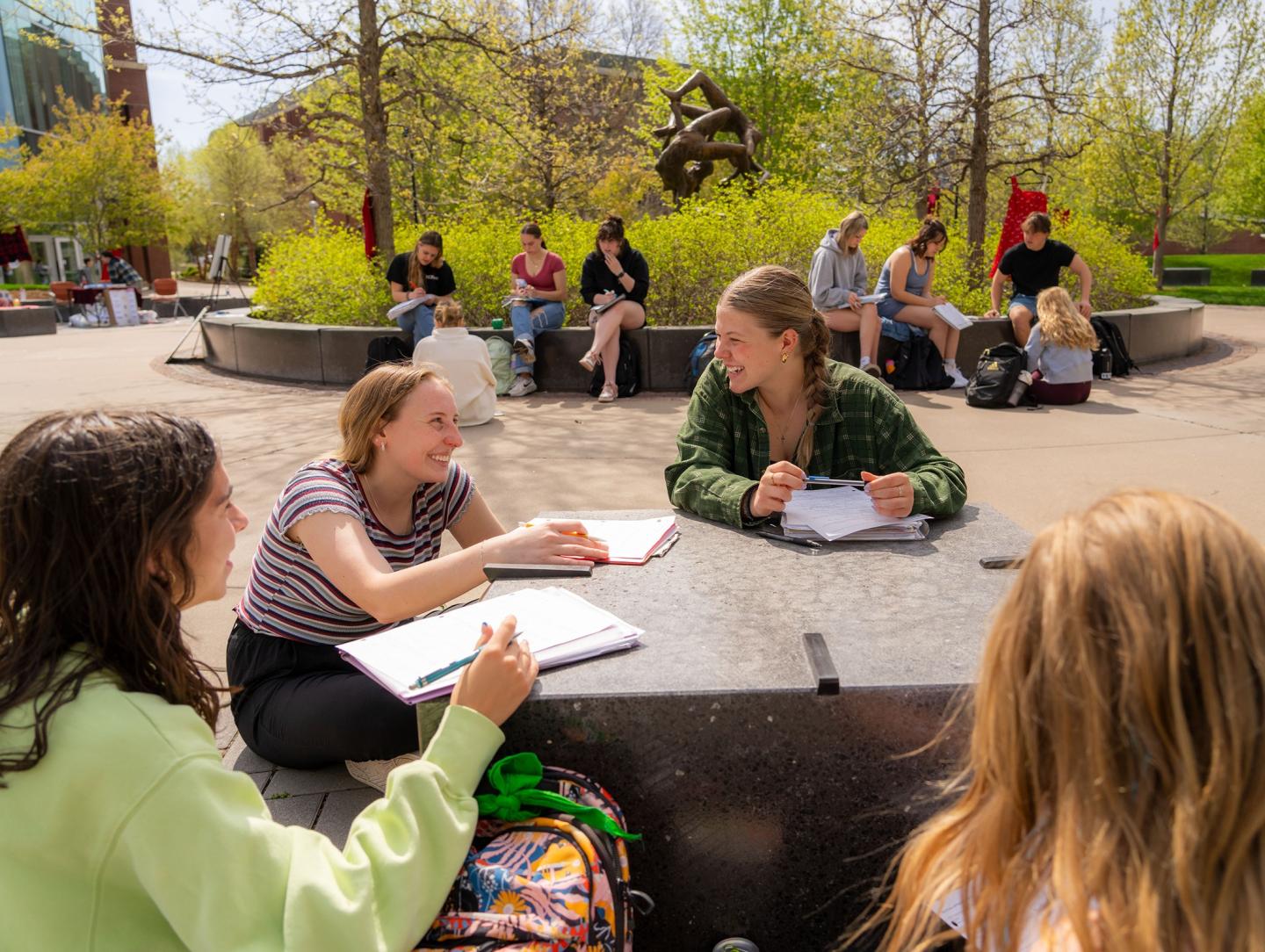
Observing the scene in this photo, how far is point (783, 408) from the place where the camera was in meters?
3.30

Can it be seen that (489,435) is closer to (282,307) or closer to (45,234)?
(282,307)

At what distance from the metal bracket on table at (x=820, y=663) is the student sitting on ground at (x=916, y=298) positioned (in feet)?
26.2

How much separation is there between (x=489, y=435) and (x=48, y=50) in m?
42.8

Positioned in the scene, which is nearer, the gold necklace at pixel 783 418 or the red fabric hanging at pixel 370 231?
the gold necklace at pixel 783 418

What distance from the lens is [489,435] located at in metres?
7.83

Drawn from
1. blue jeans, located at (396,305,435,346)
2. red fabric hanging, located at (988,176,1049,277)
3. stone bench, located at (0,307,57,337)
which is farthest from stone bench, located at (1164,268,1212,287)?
stone bench, located at (0,307,57,337)

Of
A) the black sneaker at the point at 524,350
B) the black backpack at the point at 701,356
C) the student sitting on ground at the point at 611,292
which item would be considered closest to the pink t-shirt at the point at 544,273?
the student sitting on ground at the point at 611,292

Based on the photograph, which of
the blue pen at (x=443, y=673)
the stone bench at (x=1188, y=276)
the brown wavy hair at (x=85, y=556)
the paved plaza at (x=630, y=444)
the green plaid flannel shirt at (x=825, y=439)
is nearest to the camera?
the brown wavy hair at (x=85, y=556)

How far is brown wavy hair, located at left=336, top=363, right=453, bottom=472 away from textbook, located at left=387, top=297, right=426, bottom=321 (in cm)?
742

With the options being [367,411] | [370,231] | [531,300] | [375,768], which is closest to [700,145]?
[370,231]

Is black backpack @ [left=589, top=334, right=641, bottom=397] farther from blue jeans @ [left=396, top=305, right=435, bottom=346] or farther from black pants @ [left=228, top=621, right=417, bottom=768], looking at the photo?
black pants @ [left=228, top=621, right=417, bottom=768]

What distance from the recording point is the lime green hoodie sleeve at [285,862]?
135cm

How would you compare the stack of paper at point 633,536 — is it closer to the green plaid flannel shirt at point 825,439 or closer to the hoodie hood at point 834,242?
the green plaid flannel shirt at point 825,439

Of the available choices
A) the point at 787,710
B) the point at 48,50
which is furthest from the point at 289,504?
the point at 48,50
